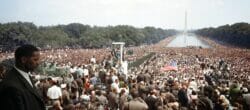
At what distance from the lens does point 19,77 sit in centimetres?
339

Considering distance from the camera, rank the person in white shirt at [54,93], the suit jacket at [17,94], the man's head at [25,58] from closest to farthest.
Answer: the suit jacket at [17,94] → the man's head at [25,58] → the person in white shirt at [54,93]

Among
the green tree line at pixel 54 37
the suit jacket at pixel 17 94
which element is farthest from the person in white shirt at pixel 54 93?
the green tree line at pixel 54 37

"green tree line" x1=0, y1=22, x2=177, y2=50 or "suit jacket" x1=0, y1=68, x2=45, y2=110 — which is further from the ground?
"suit jacket" x1=0, y1=68, x2=45, y2=110

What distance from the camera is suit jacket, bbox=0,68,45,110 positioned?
3207 mm

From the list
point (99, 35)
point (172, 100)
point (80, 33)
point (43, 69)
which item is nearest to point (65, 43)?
point (99, 35)

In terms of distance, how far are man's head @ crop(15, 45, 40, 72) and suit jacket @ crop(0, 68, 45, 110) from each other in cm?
9

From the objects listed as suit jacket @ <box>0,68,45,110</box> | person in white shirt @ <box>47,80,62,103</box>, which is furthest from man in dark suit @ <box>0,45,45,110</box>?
person in white shirt @ <box>47,80,62,103</box>

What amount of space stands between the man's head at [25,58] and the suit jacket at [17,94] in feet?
0.30

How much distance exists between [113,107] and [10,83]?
8.62 m

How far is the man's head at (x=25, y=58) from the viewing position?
351 centimetres

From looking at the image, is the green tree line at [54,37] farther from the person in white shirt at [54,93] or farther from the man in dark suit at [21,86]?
the man in dark suit at [21,86]

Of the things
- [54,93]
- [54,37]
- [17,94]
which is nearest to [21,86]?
[17,94]

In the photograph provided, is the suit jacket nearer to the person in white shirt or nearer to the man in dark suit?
the man in dark suit

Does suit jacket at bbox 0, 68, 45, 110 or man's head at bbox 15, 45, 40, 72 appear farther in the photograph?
man's head at bbox 15, 45, 40, 72
